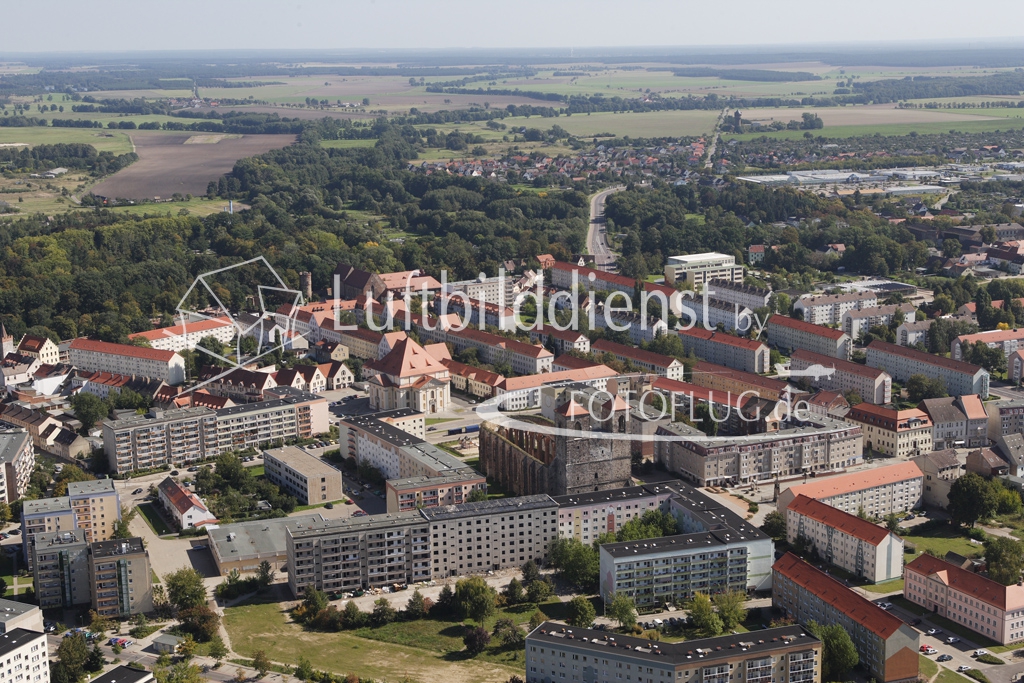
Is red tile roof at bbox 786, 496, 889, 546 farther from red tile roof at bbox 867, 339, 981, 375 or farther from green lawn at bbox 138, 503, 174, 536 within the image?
green lawn at bbox 138, 503, 174, 536

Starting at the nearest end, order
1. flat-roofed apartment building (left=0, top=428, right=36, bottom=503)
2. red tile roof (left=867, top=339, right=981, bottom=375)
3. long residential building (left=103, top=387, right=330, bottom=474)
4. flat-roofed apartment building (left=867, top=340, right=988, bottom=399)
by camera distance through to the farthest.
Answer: flat-roofed apartment building (left=0, top=428, right=36, bottom=503) → long residential building (left=103, top=387, right=330, bottom=474) → flat-roofed apartment building (left=867, top=340, right=988, bottom=399) → red tile roof (left=867, top=339, right=981, bottom=375)

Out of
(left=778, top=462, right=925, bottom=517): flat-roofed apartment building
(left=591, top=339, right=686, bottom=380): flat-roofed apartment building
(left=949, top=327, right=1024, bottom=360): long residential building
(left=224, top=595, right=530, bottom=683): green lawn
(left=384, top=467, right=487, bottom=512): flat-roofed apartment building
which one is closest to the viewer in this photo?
(left=224, top=595, right=530, bottom=683): green lawn

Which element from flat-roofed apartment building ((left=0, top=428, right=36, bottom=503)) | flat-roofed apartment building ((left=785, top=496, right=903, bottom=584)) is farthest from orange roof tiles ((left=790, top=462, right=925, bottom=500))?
flat-roofed apartment building ((left=0, top=428, right=36, bottom=503))

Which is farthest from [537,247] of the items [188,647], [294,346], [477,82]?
[477,82]

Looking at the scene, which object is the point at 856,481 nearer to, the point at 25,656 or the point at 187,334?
the point at 25,656

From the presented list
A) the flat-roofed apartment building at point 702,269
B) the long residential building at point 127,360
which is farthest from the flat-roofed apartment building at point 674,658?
the flat-roofed apartment building at point 702,269
